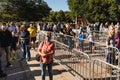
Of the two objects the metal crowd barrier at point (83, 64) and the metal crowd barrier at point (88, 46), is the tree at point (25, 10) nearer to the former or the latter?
the metal crowd barrier at point (88, 46)

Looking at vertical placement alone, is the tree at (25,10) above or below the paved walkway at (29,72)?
above

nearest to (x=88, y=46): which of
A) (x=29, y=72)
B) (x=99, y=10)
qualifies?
(x=29, y=72)

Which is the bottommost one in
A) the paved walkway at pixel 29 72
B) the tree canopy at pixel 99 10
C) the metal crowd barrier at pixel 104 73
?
the paved walkway at pixel 29 72

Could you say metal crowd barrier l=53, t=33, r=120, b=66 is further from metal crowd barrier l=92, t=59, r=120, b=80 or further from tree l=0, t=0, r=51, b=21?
tree l=0, t=0, r=51, b=21

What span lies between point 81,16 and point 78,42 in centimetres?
5196

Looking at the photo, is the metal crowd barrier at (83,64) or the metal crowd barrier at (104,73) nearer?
the metal crowd barrier at (83,64)

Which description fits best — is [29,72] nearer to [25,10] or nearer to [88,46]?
[88,46]

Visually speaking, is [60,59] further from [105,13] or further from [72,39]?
[105,13]

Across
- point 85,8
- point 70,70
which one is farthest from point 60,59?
point 85,8

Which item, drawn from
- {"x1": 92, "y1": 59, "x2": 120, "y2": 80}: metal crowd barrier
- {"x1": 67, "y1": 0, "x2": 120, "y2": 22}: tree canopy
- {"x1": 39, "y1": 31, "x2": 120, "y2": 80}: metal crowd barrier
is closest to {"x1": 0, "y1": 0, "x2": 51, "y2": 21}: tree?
{"x1": 67, "y1": 0, "x2": 120, "y2": 22}: tree canopy

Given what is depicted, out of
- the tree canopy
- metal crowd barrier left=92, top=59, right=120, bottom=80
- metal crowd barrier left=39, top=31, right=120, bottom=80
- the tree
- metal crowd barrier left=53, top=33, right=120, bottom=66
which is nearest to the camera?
metal crowd barrier left=39, top=31, right=120, bottom=80

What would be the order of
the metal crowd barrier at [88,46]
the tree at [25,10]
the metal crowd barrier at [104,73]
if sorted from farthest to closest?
the tree at [25,10]
the metal crowd barrier at [88,46]
the metal crowd barrier at [104,73]

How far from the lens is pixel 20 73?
11773 mm

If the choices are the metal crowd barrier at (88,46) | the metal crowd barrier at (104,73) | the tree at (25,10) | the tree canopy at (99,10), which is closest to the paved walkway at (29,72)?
the metal crowd barrier at (104,73)
